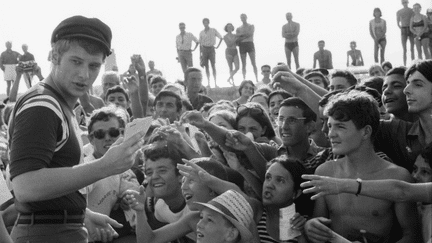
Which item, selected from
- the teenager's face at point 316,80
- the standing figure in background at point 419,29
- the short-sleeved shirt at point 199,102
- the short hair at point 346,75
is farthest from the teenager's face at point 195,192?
the standing figure in background at point 419,29

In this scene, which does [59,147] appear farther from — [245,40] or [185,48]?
[185,48]

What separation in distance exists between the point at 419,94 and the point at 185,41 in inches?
444

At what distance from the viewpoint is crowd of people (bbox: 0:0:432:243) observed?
2523mm

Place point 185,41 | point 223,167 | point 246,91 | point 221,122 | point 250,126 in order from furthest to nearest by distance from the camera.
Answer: point 185,41, point 246,91, point 221,122, point 250,126, point 223,167

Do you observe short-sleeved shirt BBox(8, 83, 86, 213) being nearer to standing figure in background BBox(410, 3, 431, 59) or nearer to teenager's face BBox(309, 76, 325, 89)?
teenager's face BBox(309, 76, 325, 89)

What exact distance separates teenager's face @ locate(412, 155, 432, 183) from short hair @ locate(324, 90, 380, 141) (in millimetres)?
332

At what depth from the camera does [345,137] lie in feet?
12.3

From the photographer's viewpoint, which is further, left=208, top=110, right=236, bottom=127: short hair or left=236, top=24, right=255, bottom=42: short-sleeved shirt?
left=236, top=24, right=255, bottom=42: short-sleeved shirt

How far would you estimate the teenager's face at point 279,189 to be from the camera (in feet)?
13.2

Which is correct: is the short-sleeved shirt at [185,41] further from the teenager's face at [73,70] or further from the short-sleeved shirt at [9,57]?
the teenager's face at [73,70]

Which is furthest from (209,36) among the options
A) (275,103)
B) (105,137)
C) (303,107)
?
(105,137)

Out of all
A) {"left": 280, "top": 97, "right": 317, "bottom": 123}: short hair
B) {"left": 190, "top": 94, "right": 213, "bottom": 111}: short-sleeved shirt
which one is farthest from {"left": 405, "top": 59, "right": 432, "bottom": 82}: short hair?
{"left": 190, "top": 94, "right": 213, "bottom": 111}: short-sleeved shirt

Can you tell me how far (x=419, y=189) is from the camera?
3.25m

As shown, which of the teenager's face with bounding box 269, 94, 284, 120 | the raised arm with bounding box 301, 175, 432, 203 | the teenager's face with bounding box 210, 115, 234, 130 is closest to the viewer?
the raised arm with bounding box 301, 175, 432, 203
